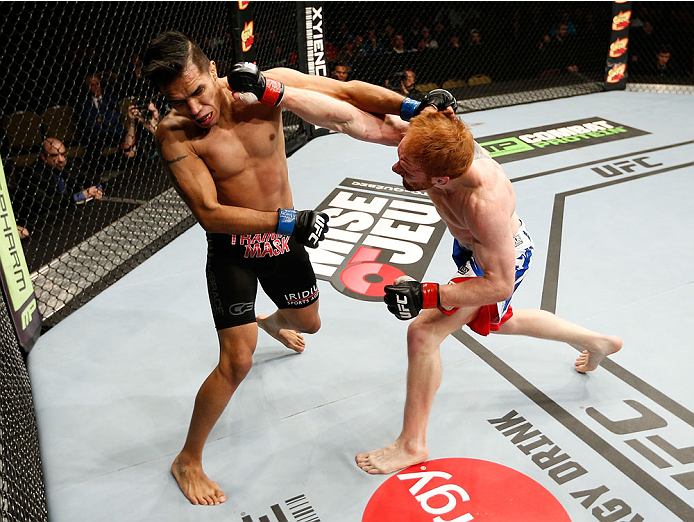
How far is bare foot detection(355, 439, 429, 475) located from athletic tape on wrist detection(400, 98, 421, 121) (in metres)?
1.14

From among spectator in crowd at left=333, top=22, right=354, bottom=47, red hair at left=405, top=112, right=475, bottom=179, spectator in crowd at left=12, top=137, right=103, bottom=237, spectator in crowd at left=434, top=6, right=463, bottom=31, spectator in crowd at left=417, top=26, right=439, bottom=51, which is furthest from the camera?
spectator in crowd at left=434, top=6, right=463, bottom=31

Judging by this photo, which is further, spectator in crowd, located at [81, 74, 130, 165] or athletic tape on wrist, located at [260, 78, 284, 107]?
spectator in crowd, located at [81, 74, 130, 165]

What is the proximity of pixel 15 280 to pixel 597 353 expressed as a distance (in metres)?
2.61

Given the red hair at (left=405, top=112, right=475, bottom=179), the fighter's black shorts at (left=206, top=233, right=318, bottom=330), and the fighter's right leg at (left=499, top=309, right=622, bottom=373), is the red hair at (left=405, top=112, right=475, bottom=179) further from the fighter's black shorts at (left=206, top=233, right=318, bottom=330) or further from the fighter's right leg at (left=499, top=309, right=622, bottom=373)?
the fighter's right leg at (left=499, top=309, right=622, bottom=373)

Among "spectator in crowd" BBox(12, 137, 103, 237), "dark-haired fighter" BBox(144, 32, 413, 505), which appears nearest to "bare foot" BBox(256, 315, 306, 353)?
"dark-haired fighter" BBox(144, 32, 413, 505)

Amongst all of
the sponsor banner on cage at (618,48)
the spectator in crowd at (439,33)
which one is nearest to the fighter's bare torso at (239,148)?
the sponsor banner on cage at (618,48)

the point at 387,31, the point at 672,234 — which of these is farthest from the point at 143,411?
the point at 387,31

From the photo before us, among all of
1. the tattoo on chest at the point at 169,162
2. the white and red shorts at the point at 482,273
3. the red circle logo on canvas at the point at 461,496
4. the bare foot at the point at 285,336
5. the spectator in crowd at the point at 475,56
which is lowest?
the red circle logo on canvas at the point at 461,496

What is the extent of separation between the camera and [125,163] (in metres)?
5.13

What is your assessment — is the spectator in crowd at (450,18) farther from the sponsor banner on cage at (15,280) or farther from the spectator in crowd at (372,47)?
the sponsor banner on cage at (15,280)

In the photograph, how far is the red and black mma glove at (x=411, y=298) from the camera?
1887 mm

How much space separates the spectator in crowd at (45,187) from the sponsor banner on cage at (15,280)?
48.4 inches

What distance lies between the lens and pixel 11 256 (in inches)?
109

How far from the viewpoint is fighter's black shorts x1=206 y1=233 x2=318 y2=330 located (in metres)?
2.01
